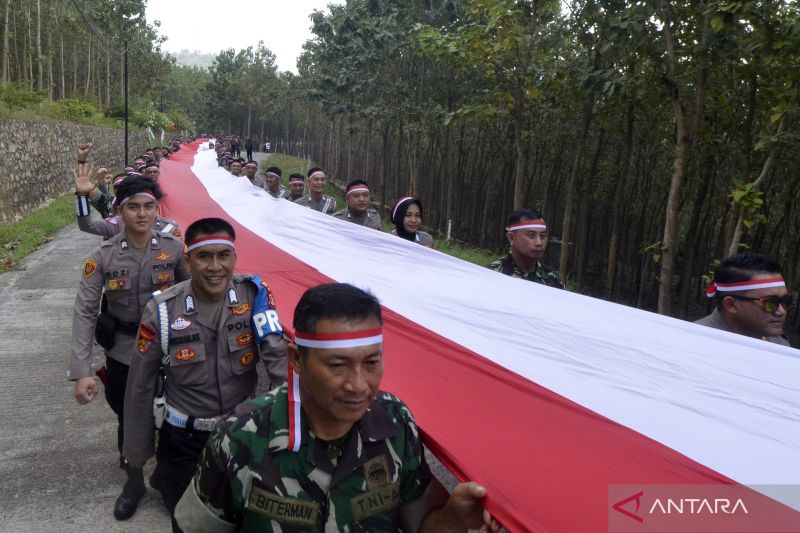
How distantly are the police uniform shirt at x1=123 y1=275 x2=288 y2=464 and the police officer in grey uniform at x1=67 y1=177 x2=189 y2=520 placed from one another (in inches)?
26.0

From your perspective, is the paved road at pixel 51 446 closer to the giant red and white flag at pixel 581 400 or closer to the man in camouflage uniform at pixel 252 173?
the giant red and white flag at pixel 581 400

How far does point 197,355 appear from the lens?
7.74 feet

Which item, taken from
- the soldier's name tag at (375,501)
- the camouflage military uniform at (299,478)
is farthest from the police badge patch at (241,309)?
the soldier's name tag at (375,501)

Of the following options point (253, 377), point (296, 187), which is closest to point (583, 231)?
point (296, 187)

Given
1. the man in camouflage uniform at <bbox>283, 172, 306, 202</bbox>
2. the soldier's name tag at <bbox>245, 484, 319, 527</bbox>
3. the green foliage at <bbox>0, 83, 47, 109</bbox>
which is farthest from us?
the green foliage at <bbox>0, 83, 47, 109</bbox>

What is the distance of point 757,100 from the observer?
592 centimetres

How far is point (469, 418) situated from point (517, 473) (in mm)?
→ 319

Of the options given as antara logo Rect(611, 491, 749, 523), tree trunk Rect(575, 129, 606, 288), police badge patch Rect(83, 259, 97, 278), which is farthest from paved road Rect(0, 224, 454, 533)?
tree trunk Rect(575, 129, 606, 288)

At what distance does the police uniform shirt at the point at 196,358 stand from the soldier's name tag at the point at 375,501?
38.6 inches

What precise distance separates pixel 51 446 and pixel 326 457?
10.3 ft

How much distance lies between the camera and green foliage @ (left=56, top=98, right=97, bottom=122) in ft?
65.7

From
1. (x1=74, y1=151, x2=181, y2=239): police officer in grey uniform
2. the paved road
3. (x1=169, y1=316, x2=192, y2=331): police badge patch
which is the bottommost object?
the paved road

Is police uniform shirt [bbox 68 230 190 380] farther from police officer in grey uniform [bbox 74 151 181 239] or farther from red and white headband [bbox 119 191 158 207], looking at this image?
police officer in grey uniform [bbox 74 151 181 239]

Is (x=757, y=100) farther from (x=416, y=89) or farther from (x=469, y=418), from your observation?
(x=416, y=89)
